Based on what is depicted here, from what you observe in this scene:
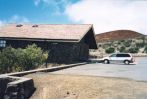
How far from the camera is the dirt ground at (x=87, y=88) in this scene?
1238cm

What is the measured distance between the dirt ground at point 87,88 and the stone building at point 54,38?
15.0m

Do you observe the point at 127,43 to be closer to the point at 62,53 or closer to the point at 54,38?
the point at 62,53

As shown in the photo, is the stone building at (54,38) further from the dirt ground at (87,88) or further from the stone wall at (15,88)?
the stone wall at (15,88)

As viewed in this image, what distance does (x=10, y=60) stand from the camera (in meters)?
22.5

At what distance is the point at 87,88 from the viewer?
44.3 ft

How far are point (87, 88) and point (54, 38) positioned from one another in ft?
60.7

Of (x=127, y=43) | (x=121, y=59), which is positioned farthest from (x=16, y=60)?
(x=127, y=43)

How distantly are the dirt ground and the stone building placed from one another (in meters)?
15.0

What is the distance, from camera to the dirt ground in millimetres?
12383

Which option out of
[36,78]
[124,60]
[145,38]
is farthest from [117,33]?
[36,78]

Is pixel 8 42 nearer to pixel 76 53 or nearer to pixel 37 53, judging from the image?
pixel 76 53

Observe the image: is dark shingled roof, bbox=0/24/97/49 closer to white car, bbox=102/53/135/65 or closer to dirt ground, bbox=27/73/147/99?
white car, bbox=102/53/135/65

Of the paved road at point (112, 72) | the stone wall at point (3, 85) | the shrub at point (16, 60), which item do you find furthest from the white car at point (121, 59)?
the stone wall at point (3, 85)

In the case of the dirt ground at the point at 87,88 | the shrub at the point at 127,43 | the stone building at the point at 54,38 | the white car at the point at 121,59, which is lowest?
the dirt ground at the point at 87,88
